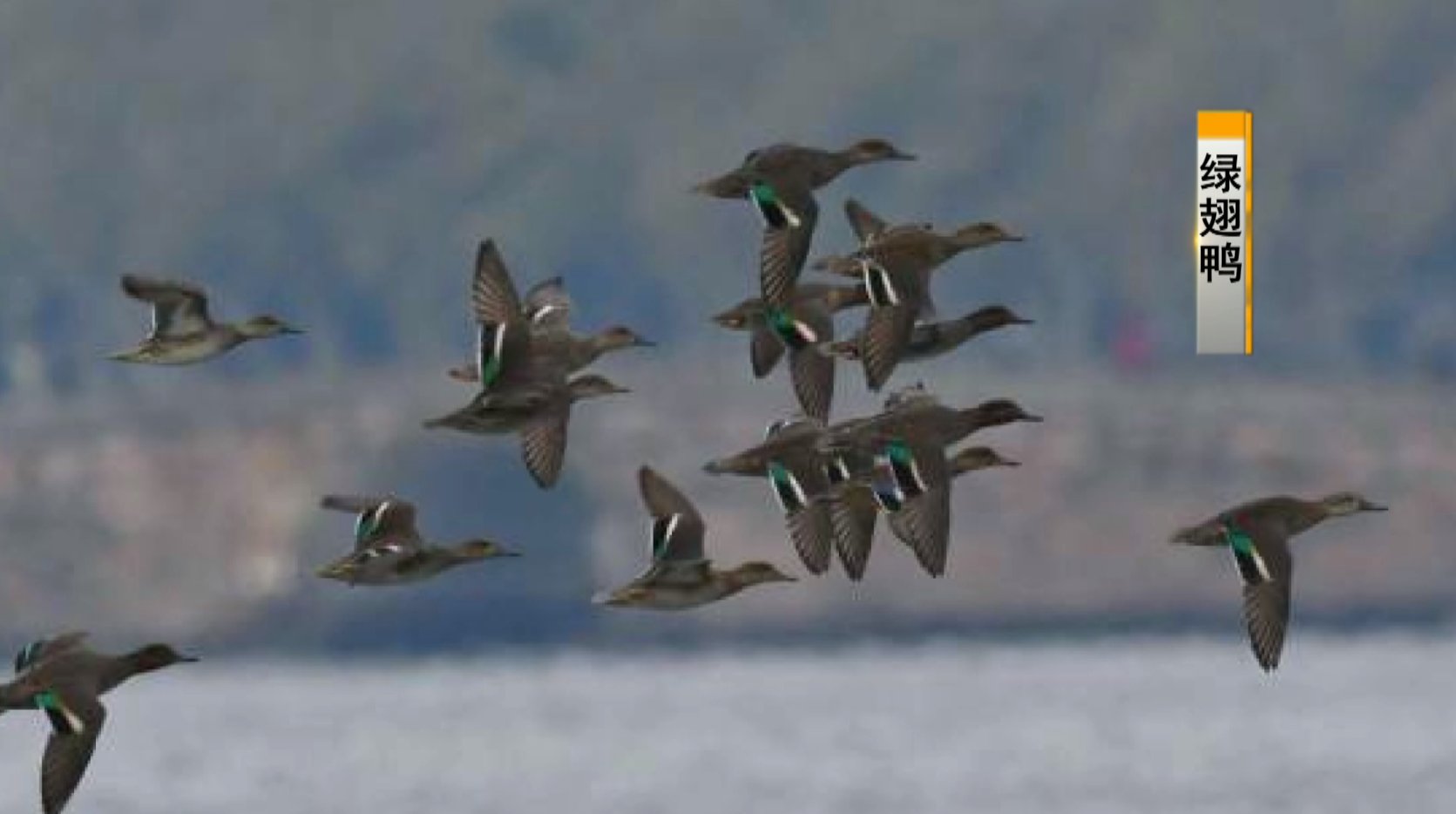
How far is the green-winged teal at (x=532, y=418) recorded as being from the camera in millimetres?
22328

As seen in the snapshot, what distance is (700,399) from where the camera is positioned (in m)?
115

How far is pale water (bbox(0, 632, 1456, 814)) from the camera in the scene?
6656cm

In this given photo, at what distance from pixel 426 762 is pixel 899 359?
57124 mm

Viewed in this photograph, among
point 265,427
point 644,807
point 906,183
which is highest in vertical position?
point 906,183

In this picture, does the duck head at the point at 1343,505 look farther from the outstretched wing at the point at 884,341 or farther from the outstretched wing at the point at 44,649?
the outstretched wing at the point at 44,649

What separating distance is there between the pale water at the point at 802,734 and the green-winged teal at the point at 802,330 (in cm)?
3577

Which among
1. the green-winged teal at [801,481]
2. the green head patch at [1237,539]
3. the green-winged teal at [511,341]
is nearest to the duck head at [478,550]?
the green-winged teal at [511,341]

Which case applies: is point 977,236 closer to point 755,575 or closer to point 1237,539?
point 755,575

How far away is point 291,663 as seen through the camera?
111438 millimetres

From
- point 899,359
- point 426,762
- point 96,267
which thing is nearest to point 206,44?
point 96,267

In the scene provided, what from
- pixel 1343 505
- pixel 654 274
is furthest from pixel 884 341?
pixel 654 274

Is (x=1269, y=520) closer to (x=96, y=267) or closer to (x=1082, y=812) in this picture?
(x=1082, y=812)

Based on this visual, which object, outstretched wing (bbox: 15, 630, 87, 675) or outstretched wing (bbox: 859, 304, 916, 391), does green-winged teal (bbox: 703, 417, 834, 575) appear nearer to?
outstretched wing (bbox: 859, 304, 916, 391)

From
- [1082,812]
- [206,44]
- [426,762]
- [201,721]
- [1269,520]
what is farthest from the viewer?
[206,44]
